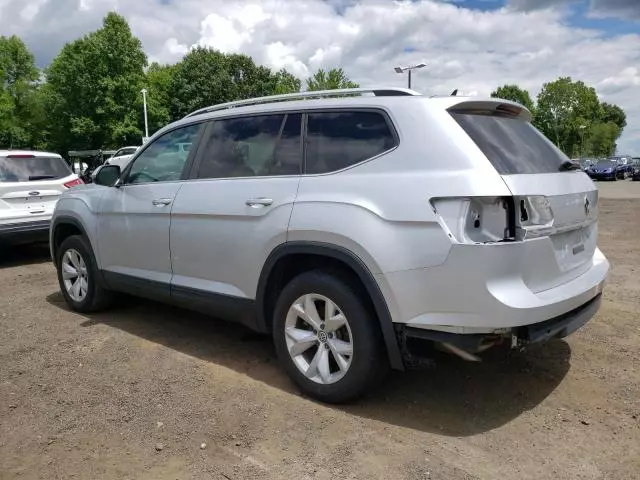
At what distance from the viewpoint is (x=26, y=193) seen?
8.32 metres

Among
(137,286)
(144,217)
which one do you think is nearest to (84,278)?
(137,286)

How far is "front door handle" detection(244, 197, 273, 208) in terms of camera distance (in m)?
3.65

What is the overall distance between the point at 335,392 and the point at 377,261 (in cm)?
89

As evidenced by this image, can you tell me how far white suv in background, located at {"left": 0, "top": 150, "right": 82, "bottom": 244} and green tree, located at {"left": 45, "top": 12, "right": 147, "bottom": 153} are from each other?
39.2 metres

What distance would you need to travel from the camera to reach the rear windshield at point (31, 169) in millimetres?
8312

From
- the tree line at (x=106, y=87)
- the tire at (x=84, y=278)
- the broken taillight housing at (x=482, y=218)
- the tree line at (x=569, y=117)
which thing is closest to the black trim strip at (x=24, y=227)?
the tire at (x=84, y=278)

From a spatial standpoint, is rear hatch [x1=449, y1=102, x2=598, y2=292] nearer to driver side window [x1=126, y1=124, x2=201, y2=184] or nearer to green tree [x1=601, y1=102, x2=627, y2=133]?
driver side window [x1=126, y1=124, x2=201, y2=184]

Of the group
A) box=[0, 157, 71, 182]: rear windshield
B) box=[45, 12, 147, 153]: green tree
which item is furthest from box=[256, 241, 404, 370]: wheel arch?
box=[45, 12, 147, 153]: green tree

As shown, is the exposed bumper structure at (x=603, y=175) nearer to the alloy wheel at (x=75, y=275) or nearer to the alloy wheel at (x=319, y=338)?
the alloy wheel at (x=75, y=275)

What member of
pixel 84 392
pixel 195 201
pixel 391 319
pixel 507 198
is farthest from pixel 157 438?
pixel 507 198

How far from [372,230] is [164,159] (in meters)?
2.39

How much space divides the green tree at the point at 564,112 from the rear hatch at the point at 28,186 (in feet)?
231

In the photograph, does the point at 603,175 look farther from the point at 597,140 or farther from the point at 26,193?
the point at 597,140

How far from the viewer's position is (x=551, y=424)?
321 cm
